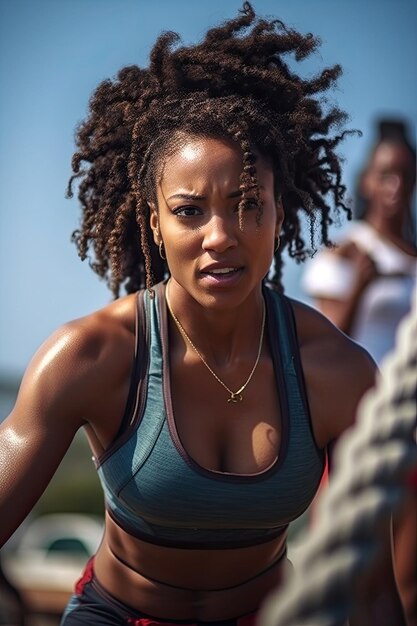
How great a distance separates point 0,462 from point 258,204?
2.75 ft

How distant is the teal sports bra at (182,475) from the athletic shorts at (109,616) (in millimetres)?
207

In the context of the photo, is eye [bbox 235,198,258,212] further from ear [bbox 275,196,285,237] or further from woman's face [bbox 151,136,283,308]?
ear [bbox 275,196,285,237]

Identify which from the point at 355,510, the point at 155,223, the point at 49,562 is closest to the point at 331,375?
the point at 155,223

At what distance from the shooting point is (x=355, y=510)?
1279 mm

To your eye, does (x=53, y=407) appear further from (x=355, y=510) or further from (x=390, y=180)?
(x=390, y=180)

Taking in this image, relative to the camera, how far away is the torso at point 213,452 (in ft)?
9.45

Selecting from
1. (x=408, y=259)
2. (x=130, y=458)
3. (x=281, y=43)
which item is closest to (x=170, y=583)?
(x=130, y=458)

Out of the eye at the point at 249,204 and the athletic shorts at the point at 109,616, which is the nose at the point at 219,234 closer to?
the eye at the point at 249,204

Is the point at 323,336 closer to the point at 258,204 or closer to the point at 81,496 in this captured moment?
the point at 258,204

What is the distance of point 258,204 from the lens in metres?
2.83

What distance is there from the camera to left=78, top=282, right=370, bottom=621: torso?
2.88 meters

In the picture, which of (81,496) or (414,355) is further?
(81,496)

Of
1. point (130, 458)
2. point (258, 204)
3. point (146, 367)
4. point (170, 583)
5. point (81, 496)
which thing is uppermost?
point (258, 204)

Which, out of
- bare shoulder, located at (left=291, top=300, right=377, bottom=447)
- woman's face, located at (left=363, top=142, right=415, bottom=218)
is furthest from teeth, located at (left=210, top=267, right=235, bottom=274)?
woman's face, located at (left=363, top=142, right=415, bottom=218)
